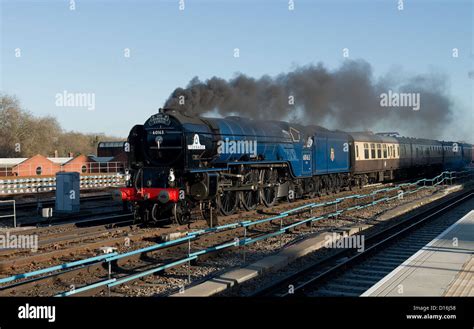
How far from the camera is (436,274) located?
27.7 feet

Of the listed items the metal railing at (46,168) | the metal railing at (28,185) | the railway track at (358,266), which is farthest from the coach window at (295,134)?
the metal railing at (46,168)

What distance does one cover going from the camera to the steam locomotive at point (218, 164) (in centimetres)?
1427


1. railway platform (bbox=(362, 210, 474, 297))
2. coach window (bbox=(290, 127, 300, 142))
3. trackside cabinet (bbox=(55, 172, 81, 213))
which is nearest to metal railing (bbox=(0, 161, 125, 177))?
trackside cabinet (bbox=(55, 172, 81, 213))

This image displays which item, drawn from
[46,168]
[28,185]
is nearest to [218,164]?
[28,185]

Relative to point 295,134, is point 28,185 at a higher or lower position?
lower

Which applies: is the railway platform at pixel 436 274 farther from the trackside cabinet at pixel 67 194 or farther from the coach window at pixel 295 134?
the trackside cabinet at pixel 67 194

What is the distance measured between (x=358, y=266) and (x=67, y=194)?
1265 cm

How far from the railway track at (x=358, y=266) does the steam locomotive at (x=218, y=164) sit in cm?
493

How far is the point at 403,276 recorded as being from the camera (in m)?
8.27

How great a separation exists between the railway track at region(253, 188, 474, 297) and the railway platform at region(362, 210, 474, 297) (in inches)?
27.2

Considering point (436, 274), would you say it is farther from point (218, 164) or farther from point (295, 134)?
point (295, 134)

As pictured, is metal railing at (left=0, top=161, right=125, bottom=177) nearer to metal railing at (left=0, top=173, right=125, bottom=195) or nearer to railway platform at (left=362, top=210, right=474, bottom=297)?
metal railing at (left=0, top=173, right=125, bottom=195)
